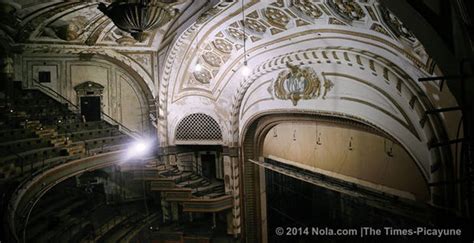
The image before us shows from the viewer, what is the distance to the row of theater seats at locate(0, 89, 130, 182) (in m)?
7.16

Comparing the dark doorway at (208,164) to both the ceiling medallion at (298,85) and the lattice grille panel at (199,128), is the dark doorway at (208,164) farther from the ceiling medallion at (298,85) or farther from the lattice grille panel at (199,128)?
the ceiling medallion at (298,85)

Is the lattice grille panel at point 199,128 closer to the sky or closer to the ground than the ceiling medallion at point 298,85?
closer to the ground

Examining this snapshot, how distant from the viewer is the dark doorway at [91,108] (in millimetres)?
11445

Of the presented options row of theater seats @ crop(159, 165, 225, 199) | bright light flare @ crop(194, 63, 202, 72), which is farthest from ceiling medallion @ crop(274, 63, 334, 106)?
row of theater seats @ crop(159, 165, 225, 199)

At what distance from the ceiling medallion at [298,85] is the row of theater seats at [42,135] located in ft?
17.0

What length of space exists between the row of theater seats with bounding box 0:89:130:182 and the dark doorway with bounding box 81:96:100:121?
0.75 feet

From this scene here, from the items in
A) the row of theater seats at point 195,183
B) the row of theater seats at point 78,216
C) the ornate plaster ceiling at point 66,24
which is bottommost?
the row of theater seats at point 78,216

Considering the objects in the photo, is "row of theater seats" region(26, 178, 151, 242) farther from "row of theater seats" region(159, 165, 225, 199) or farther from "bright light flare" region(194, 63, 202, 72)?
"bright light flare" region(194, 63, 202, 72)

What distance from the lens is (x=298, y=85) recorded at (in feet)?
26.7

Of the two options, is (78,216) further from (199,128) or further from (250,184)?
(250,184)

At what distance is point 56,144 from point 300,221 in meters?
7.04

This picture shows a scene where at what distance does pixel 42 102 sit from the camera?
10992 mm

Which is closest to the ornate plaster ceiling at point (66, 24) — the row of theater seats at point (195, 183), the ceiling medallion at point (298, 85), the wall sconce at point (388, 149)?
the ceiling medallion at point (298, 85)

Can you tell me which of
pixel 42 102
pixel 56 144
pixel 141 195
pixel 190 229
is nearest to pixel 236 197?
pixel 190 229
